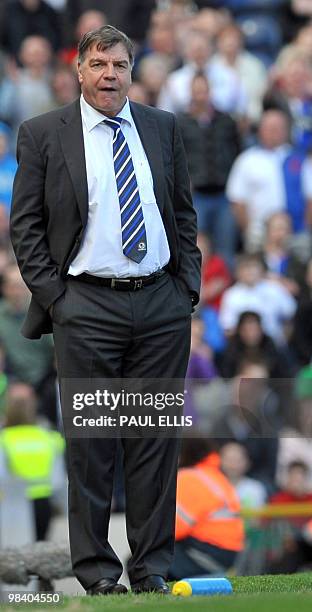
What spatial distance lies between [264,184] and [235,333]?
2.25 meters

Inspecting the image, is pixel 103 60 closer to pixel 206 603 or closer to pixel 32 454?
pixel 206 603

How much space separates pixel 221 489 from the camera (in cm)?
981

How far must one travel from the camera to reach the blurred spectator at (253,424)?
12.3 meters

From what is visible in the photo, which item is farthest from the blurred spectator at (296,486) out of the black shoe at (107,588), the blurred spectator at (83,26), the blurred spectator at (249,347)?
the blurred spectator at (83,26)

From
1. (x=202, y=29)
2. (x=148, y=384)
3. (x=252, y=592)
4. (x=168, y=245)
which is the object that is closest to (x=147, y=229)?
(x=168, y=245)

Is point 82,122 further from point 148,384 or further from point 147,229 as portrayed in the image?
point 148,384

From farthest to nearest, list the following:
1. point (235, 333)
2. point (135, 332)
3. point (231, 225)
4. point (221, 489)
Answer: point (231, 225) → point (235, 333) → point (221, 489) → point (135, 332)

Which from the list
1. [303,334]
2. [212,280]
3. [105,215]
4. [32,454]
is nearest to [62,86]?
[212,280]

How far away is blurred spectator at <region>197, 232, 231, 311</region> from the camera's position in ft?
48.5

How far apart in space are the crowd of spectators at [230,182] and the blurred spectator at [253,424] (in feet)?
0.04

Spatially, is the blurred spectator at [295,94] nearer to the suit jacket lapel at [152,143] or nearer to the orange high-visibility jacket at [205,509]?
the orange high-visibility jacket at [205,509]

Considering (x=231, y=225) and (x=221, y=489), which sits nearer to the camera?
(x=221, y=489)

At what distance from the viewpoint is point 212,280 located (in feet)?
48.6

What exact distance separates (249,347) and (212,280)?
1037mm
